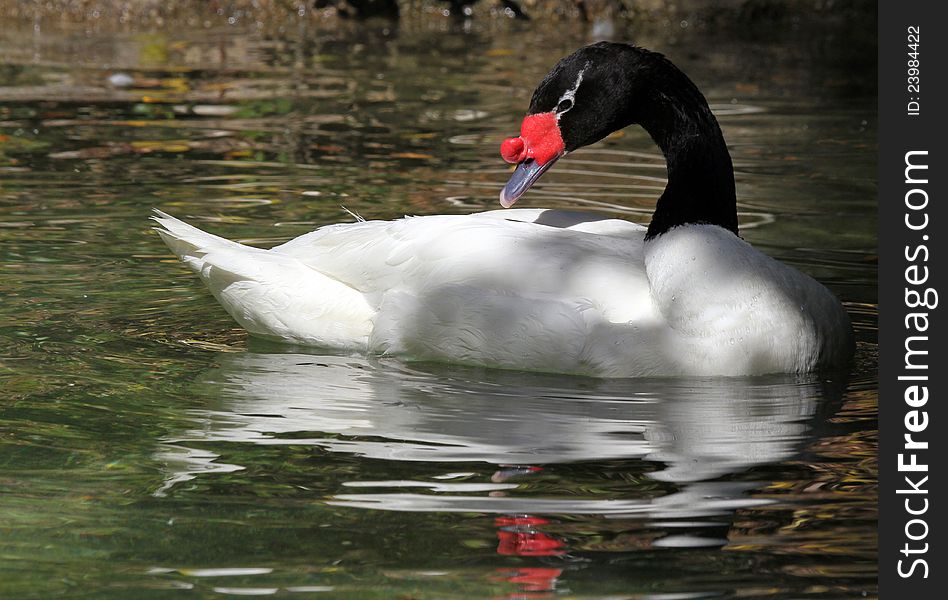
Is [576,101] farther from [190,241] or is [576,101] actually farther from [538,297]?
[190,241]

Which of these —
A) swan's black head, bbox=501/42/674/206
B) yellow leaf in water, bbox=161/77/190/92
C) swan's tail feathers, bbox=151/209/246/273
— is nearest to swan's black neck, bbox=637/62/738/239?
swan's black head, bbox=501/42/674/206

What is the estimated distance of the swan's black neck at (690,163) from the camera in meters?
5.66

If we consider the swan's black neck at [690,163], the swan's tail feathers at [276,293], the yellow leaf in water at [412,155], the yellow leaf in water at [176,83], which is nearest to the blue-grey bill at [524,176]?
the swan's black neck at [690,163]

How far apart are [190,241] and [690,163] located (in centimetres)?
198

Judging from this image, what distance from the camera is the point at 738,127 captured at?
11297 millimetres

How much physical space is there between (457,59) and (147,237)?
25.9ft

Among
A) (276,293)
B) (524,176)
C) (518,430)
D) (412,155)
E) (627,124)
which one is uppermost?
(627,124)

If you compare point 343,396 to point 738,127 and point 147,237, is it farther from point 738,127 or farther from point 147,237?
point 738,127

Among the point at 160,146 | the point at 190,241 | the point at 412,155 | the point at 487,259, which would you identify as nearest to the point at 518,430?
the point at 487,259

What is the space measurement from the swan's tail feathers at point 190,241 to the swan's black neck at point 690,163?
67.3 inches

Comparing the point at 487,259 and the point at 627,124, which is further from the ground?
the point at 627,124

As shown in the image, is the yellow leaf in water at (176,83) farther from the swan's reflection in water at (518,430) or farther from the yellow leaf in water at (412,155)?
the swan's reflection in water at (518,430)

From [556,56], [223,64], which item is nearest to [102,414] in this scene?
[223,64]

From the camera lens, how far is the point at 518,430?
4.80 meters
